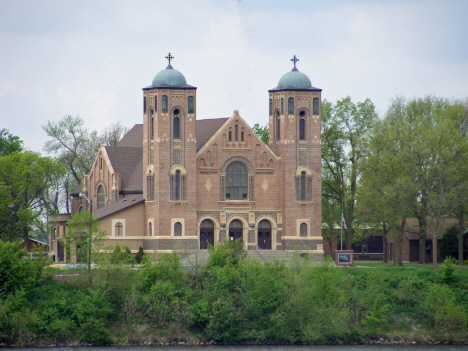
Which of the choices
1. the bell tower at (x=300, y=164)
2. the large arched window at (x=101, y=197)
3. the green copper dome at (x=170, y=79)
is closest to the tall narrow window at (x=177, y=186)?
the green copper dome at (x=170, y=79)

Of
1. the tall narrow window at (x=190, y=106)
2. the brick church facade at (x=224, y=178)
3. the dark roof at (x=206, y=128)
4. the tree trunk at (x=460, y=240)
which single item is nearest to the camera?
the brick church facade at (x=224, y=178)

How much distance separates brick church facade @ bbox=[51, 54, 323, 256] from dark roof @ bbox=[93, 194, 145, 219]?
16cm

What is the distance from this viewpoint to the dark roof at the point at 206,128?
76750mm

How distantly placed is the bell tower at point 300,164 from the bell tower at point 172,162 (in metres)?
7.29

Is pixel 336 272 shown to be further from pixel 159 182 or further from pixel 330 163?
pixel 330 163

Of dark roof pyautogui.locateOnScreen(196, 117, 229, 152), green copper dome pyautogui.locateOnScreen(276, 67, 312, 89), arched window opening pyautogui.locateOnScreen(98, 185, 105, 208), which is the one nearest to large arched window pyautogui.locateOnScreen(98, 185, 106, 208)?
arched window opening pyautogui.locateOnScreen(98, 185, 105, 208)

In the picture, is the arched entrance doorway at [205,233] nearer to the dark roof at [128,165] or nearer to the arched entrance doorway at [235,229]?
the arched entrance doorway at [235,229]

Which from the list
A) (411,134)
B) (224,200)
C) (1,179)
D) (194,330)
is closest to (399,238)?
(411,134)

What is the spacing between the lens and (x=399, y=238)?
7844 centimetres

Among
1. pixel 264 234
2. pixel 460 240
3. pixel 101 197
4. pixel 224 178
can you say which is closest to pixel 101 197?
pixel 101 197

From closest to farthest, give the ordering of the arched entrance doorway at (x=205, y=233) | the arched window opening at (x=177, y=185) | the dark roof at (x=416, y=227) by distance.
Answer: the arched window opening at (x=177, y=185) < the arched entrance doorway at (x=205, y=233) < the dark roof at (x=416, y=227)

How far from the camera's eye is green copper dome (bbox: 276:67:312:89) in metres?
75.8

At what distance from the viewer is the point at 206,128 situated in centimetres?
7906

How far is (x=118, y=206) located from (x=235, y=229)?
9442mm
